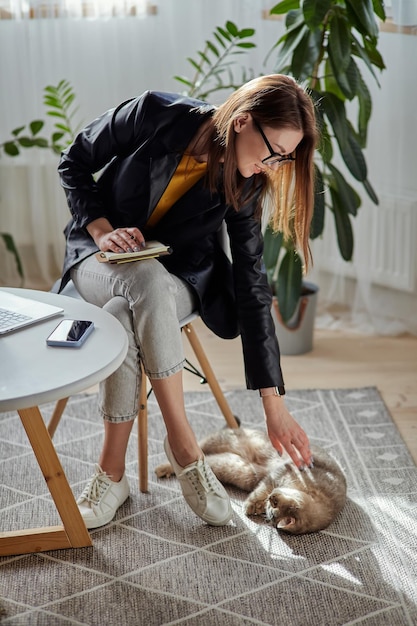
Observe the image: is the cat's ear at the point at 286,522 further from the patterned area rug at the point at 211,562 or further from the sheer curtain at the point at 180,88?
the sheer curtain at the point at 180,88

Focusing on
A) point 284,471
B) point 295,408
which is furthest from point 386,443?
point 284,471

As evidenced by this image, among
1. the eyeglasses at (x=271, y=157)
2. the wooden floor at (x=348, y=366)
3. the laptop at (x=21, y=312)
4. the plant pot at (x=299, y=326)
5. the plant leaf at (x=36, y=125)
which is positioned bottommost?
the wooden floor at (x=348, y=366)

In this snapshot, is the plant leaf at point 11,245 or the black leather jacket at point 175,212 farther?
the plant leaf at point 11,245

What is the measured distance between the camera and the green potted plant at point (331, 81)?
93.0 inches

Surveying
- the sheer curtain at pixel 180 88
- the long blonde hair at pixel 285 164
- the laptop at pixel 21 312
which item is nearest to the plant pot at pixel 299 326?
the sheer curtain at pixel 180 88

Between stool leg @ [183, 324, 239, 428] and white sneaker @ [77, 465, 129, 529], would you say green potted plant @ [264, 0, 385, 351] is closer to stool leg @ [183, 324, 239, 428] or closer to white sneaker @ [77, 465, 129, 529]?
stool leg @ [183, 324, 239, 428]

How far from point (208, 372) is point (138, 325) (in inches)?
16.3

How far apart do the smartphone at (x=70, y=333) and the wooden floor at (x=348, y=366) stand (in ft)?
3.45

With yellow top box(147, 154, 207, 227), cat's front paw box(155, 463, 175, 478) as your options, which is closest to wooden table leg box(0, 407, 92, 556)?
cat's front paw box(155, 463, 175, 478)

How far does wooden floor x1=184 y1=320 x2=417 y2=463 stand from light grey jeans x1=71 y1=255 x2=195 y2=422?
82 centimetres

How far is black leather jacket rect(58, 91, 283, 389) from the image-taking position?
70.3 inches

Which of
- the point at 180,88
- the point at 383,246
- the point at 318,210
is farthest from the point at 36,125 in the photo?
the point at 383,246

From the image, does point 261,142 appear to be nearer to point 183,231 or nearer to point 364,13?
point 183,231

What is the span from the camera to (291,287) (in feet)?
8.66
